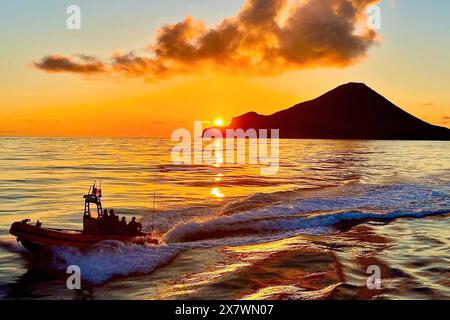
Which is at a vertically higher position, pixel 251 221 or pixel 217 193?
pixel 217 193

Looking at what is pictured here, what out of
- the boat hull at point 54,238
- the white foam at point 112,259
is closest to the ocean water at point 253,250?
the white foam at point 112,259

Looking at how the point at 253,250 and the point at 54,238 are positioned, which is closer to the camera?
the point at 54,238

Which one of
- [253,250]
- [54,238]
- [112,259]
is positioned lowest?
[253,250]

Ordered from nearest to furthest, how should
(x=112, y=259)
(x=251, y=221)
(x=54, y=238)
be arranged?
(x=112, y=259)
(x=54, y=238)
(x=251, y=221)

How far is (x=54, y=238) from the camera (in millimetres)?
18891

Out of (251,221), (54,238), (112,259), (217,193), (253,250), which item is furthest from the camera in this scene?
(217,193)

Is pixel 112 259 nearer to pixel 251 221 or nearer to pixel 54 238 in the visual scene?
pixel 54 238

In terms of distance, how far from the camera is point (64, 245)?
18.7 meters

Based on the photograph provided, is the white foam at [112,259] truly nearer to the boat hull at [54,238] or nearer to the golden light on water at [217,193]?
the boat hull at [54,238]

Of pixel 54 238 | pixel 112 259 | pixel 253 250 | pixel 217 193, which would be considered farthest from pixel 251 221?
pixel 217 193

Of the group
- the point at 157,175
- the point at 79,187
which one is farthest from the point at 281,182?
the point at 79,187

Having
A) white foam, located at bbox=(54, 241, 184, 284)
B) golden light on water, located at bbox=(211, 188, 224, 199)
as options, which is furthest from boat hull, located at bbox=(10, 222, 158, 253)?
golden light on water, located at bbox=(211, 188, 224, 199)

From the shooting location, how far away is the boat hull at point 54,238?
18734 millimetres

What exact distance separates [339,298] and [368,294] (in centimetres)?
102
